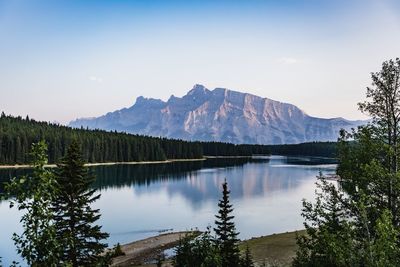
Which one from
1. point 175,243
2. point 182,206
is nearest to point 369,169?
point 175,243

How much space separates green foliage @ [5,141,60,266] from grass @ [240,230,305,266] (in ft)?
106

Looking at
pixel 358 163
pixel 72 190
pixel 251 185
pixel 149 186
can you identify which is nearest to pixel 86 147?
pixel 149 186

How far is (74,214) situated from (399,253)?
20.6 metres

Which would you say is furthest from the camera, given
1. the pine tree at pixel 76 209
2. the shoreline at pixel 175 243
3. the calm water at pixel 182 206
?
the calm water at pixel 182 206

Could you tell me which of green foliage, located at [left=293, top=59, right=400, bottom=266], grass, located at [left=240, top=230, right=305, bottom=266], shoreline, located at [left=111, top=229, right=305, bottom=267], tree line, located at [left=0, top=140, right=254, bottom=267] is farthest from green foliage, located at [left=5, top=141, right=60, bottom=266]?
grass, located at [left=240, top=230, right=305, bottom=266]

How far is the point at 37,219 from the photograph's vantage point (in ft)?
29.2

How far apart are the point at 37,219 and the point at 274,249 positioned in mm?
41348

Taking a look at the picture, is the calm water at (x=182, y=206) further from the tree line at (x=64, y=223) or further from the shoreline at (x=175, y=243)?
the tree line at (x=64, y=223)

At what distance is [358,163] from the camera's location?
66.0ft

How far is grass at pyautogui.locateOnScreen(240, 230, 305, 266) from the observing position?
41000 millimetres

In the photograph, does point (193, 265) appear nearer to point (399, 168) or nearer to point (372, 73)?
point (399, 168)

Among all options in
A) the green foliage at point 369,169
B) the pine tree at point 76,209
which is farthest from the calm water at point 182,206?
the green foliage at point 369,169

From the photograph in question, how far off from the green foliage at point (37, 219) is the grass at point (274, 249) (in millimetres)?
32443

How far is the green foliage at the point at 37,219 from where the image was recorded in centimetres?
882
